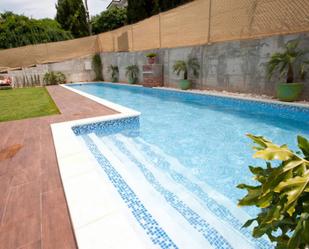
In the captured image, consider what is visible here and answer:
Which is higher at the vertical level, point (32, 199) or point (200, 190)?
point (32, 199)

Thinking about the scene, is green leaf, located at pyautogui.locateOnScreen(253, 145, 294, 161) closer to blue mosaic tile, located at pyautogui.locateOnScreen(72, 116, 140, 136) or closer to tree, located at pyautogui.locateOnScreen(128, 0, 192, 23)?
blue mosaic tile, located at pyautogui.locateOnScreen(72, 116, 140, 136)

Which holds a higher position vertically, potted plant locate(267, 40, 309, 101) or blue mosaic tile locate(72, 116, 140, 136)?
potted plant locate(267, 40, 309, 101)

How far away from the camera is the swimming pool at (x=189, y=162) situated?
1.76 m

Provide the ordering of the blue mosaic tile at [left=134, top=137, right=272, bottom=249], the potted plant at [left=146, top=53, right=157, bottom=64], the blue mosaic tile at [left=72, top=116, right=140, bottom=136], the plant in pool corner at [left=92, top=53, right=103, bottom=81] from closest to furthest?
the blue mosaic tile at [left=134, top=137, right=272, bottom=249]
the blue mosaic tile at [left=72, top=116, right=140, bottom=136]
the potted plant at [left=146, top=53, right=157, bottom=64]
the plant in pool corner at [left=92, top=53, right=103, bottom=81]

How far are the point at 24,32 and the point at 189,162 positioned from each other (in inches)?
781

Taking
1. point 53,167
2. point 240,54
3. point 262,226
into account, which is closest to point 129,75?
point 240,54

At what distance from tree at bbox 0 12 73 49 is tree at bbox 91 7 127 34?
7.79 meters

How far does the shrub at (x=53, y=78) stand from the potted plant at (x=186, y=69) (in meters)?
9.62

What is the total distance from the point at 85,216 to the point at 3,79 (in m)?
13.8

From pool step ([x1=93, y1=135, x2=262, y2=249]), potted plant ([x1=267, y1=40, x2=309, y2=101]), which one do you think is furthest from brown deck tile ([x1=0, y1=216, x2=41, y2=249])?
potted plant ([x1=267, y1=40, x2=309, y2=101])

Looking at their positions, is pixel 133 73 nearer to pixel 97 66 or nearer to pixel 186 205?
pixel 97 66

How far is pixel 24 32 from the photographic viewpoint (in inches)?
680

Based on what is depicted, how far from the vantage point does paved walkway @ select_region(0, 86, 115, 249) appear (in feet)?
4.45

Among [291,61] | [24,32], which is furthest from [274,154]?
[24,32]
